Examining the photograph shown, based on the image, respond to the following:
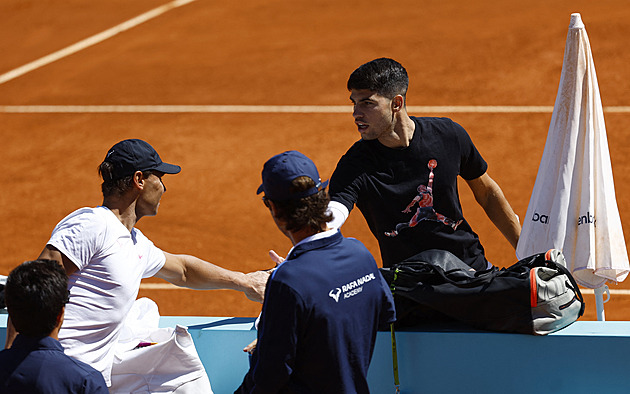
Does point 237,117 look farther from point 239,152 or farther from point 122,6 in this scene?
point 122,6

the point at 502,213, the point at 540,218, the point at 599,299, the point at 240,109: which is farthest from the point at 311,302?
the point at 240,109

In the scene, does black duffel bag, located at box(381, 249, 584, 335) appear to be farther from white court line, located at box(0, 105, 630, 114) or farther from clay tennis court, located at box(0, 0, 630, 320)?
white court line, located at box(0, 105, 630, 114)

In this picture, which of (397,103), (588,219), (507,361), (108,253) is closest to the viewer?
(108,253)

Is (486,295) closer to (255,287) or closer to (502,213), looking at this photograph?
(502,213)

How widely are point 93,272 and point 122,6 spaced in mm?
12229

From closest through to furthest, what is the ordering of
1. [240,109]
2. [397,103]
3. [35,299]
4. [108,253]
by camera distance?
[35,299]
[108,253]
[397,103]
[240,109]

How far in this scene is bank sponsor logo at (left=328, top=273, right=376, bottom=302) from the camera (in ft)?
10.4

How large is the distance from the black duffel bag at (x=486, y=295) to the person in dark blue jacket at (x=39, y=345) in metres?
1.67

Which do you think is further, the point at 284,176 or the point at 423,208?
the point at 423,208

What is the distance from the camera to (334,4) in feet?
48.9

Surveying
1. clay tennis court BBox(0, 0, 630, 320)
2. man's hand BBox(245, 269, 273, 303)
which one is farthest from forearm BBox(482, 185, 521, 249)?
clay tennis court BBox(0, 0, 630, 320)

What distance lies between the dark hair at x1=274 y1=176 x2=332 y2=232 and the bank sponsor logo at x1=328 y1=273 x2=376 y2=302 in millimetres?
235

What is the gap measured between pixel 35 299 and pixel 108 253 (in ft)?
2.32

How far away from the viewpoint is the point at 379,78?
477 cm
